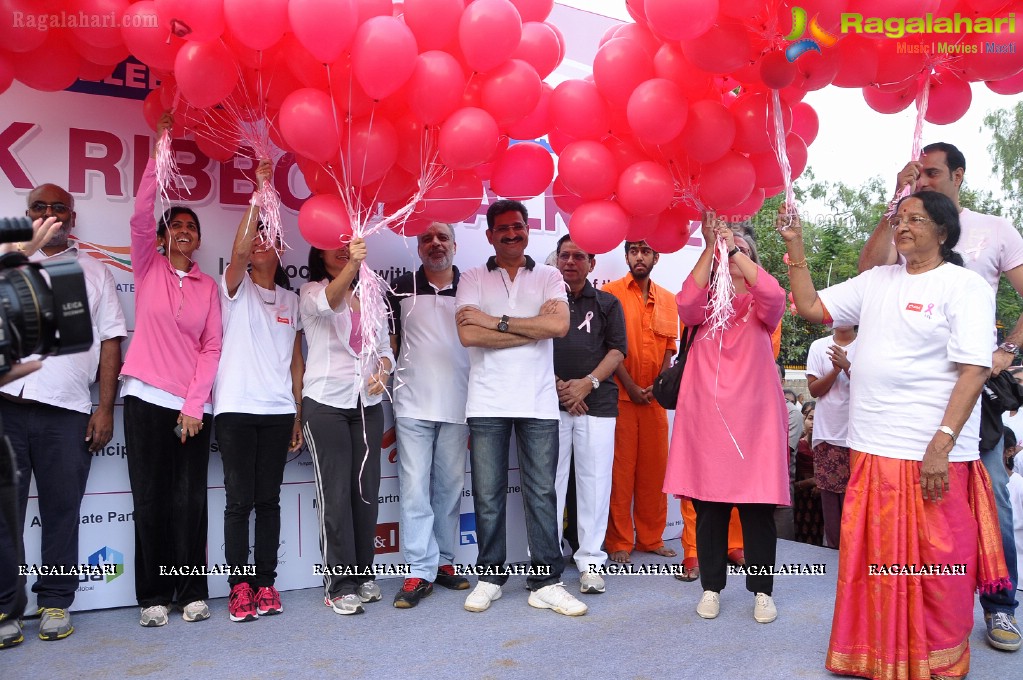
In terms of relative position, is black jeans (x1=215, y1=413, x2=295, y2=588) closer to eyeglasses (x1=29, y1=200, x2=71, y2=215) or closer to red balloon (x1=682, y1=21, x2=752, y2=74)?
eyeglasses (x1=29, y1=200, x2=71, y2=215)

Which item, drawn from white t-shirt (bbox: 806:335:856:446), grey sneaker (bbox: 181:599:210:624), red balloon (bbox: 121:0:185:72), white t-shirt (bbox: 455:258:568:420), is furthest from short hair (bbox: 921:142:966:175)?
grey sneaker (bbox: 181:599:210:624)

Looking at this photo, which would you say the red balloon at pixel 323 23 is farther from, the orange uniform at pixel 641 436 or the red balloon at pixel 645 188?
the orange uniform at pixel 641 436

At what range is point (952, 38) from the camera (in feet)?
9.64

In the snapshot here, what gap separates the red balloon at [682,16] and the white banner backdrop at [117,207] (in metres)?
1.94

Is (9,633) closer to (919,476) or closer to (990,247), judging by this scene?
(919,476)

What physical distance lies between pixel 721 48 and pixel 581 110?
23.2 inches

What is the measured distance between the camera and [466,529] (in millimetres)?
4172

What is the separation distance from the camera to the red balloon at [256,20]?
254cm

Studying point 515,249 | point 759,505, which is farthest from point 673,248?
point 759,505

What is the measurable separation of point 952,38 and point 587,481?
7.89ft

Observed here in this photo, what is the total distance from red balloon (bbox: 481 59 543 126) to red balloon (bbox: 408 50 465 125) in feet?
0.34

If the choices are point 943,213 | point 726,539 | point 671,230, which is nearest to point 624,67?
point 671,230

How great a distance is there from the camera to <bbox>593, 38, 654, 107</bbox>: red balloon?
9.64 feet

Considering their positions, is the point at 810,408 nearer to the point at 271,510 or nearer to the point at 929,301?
the point at 929,301
